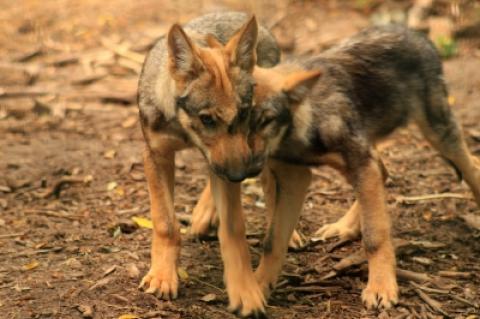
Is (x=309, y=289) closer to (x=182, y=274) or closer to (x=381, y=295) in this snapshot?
(x=381, y=295)

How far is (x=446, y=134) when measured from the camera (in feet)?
26.5

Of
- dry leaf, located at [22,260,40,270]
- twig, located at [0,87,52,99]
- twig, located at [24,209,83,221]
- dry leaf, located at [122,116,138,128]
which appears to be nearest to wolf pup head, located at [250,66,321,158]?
dry leaf, located at [22,260,40,270]

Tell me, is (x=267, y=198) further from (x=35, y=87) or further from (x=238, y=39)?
(x=35, y=87)

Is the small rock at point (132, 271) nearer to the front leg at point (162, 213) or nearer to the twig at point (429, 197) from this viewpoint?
the front leg at point (162, 213)

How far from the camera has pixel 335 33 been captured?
1419 centimetres

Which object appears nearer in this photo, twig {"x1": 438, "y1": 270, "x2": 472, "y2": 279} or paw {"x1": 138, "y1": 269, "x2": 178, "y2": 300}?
paw {"x1": 138, "y1": 269, "x2": 178, "y2": 300}

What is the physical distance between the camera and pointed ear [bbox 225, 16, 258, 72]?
6234 mm

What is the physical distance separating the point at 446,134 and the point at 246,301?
272 cm

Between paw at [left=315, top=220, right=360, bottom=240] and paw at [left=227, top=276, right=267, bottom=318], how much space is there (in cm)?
158

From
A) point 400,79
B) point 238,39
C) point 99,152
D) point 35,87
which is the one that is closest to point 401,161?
point 400,79

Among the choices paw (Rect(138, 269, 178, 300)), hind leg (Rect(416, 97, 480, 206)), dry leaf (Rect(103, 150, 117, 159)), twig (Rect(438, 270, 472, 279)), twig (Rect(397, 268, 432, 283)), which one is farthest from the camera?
dry leaf (Rect(103, 150, 117, 159))

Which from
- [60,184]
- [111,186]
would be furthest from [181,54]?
[60,184]

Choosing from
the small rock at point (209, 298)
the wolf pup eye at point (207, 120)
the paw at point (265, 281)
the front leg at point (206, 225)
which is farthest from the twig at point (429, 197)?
the wolf pup eye at point (207, 120)

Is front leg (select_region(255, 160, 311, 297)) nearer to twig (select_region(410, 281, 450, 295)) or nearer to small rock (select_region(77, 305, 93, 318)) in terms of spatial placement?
twig (select_region(410, 281, 450, 295))
